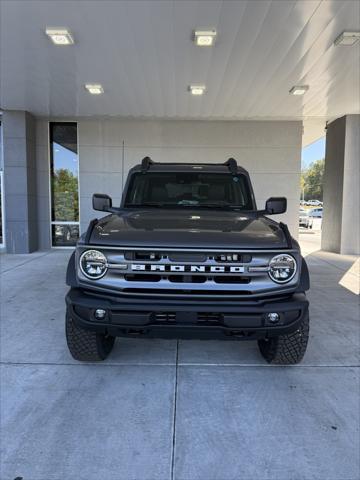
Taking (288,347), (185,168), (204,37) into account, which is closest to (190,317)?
(288,347)

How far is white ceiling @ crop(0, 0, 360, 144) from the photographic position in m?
4.73

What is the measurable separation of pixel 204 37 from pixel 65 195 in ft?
22.4

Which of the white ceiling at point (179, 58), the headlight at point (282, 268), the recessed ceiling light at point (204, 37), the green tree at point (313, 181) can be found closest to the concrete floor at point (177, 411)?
the headlight at point (282, 268)

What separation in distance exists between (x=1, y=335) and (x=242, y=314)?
9.25ft

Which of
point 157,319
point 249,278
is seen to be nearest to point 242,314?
point 249,278

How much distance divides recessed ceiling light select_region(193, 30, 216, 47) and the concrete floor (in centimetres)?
409

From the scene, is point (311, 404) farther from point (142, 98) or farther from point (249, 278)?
point (142, 98)

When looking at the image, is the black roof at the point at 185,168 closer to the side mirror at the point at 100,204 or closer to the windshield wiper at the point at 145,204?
the windshield wiper at the point at 145,204

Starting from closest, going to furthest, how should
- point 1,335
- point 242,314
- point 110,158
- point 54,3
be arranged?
point 242,314 → point 1,335 → point 54,3 → point 110,158

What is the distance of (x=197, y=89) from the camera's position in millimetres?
7707

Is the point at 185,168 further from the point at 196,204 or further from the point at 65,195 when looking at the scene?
the point at 65,195

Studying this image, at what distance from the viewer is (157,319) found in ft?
8.69

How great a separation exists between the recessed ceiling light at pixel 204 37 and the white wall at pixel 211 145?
16.0ft

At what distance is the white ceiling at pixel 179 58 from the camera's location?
4.73m
